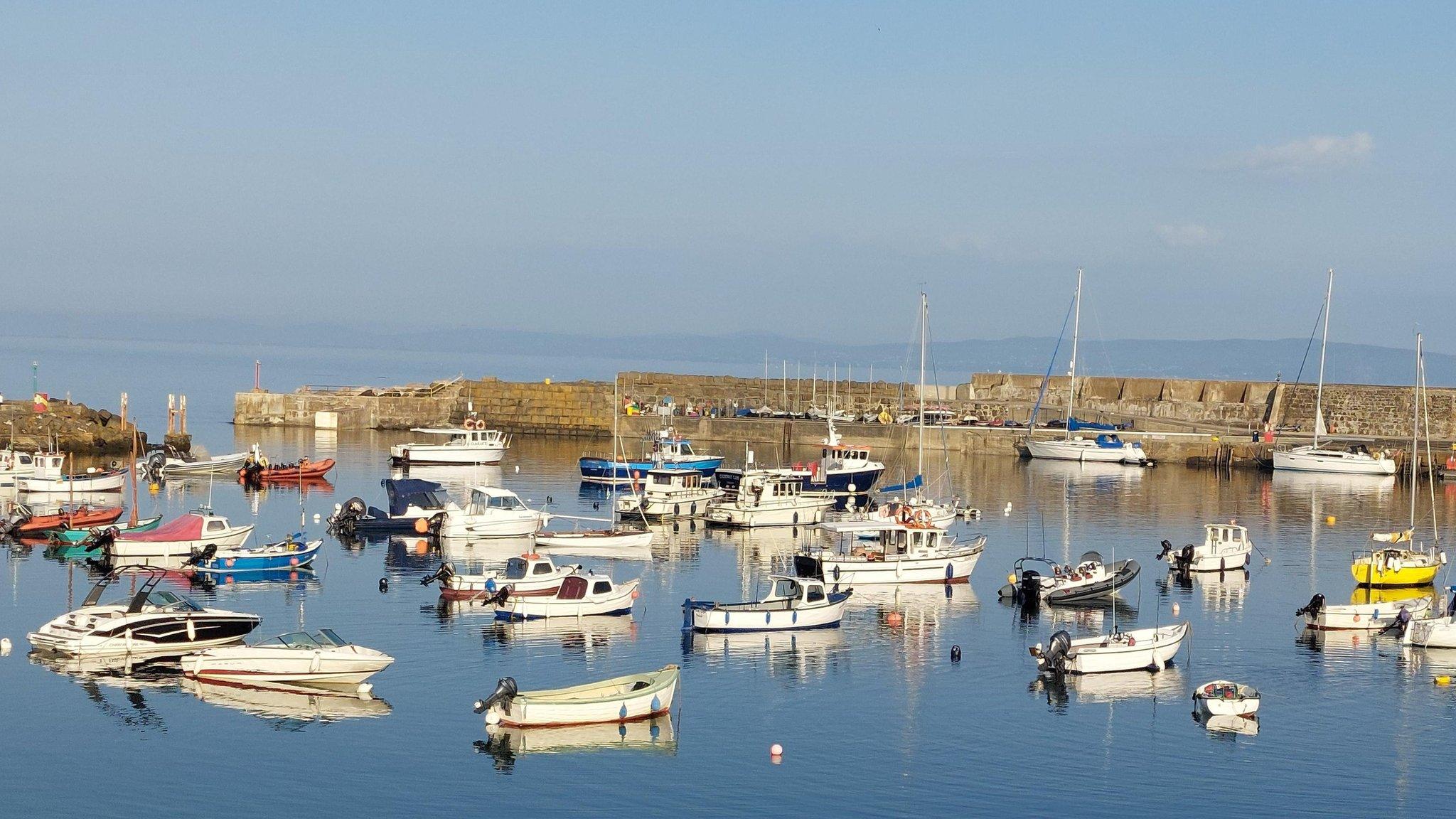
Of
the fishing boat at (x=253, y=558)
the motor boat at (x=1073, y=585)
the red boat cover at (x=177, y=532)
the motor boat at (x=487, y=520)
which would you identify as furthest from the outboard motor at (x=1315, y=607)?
the red boat cover at (x=177, y=532)

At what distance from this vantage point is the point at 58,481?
165 ft

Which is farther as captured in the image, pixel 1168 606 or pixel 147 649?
pixel 1168 606

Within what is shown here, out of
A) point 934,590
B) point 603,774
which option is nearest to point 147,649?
point 603,774

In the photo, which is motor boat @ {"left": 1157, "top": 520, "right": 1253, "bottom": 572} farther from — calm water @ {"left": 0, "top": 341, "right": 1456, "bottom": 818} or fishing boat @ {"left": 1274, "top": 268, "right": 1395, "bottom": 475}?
fishing boat @ {"left": 1274, "top": 268, "right": 1395, "bottom": 475}

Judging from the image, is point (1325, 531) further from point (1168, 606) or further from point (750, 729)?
point (750, 729)

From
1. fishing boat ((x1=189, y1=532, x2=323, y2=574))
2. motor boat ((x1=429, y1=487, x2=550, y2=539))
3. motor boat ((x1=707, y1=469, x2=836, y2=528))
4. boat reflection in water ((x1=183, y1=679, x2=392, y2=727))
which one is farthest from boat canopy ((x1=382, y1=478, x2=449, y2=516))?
boat reflection in water ((x1=183, y1=679, x2=392, y2=727))

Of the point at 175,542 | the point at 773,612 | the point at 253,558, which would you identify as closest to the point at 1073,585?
the point at 773,612

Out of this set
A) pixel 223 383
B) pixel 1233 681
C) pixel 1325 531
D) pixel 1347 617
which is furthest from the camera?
pixel 223 383

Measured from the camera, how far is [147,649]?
89.1 feet

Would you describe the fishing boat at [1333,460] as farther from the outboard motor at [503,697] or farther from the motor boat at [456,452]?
the outboard motor at [503,697]

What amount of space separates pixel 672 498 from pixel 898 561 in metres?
13.3

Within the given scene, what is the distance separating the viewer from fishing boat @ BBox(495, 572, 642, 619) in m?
30.8

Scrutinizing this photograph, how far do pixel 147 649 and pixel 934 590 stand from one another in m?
Answer: 16.5

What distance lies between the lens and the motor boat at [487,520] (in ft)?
137
